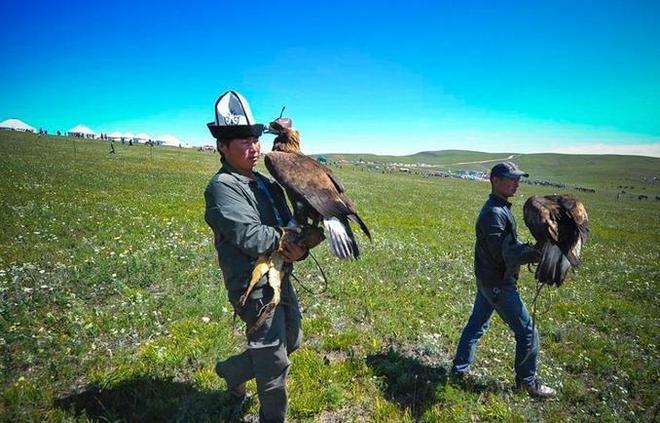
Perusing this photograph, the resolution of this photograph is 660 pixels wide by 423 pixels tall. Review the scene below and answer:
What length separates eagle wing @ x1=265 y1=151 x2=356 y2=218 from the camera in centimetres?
345

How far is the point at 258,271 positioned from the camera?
11.9ft

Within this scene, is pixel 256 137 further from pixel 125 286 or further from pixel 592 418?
pixel 592 418

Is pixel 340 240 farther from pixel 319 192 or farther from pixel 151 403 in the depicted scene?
pixel 151 403

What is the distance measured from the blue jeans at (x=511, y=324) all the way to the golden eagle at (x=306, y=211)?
323 cm

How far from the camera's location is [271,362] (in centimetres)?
396

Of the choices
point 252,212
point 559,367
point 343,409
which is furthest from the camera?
point 559,367

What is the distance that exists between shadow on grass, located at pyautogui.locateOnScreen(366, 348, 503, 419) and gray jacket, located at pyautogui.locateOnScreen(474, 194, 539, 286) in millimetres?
1867

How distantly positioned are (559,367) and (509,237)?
3.59 m

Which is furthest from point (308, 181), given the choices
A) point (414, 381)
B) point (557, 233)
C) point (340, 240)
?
point (414, 381)

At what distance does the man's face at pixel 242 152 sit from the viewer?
3852 millimetres

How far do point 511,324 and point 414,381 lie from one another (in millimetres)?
1847

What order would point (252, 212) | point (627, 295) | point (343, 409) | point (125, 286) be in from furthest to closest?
point (627, 295) < point (125, 286) < point (343, 409) < point (252, 212)

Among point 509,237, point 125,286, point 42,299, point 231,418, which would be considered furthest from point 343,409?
point 42,299

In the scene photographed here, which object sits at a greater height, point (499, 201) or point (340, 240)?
point (499, 201)
